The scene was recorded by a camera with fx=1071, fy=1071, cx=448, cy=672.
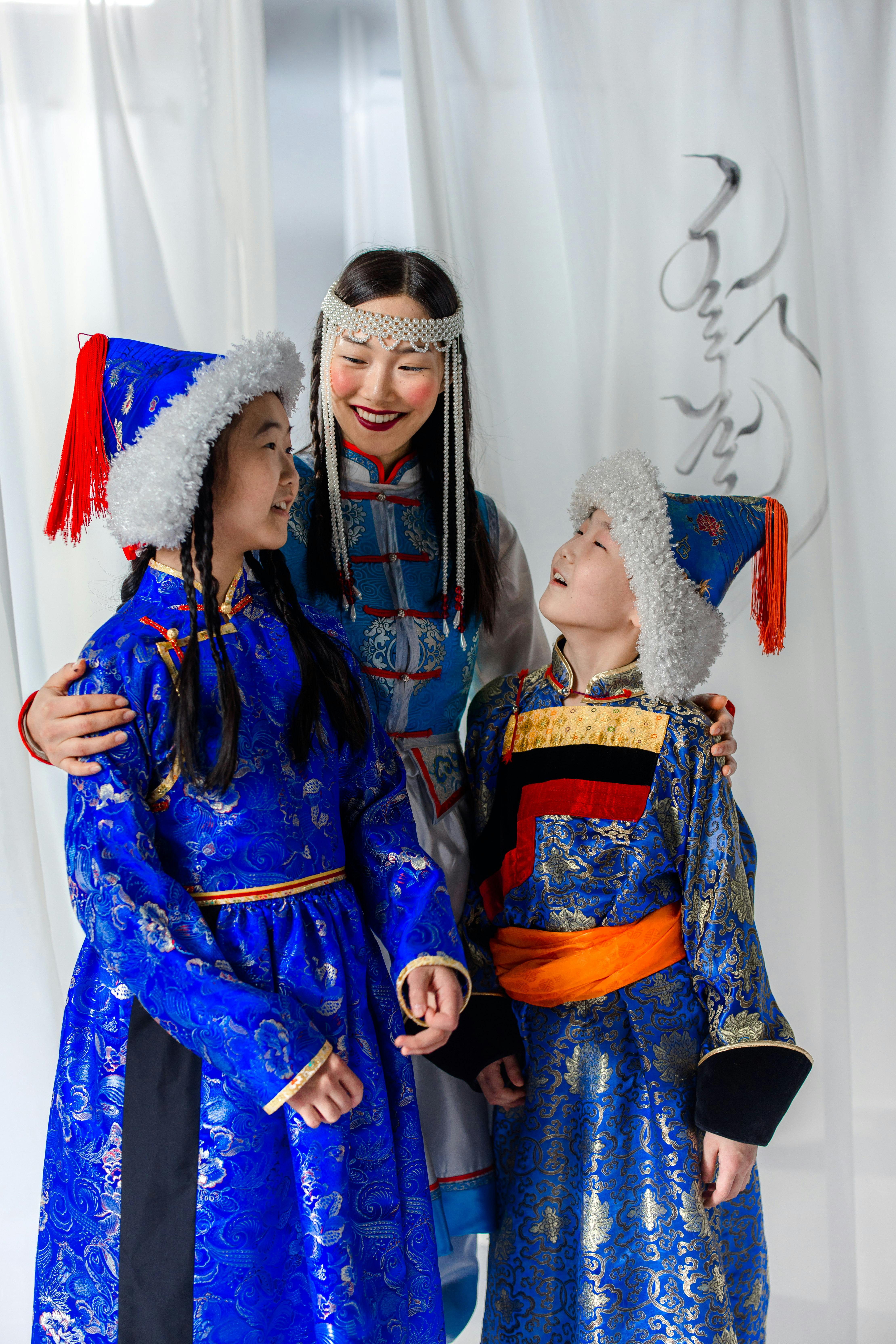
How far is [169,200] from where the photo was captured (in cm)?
167

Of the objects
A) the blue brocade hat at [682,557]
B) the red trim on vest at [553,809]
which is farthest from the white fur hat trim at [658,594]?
the red trim on vest at [553,809]

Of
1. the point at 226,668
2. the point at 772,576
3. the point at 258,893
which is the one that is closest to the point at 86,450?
the point at 226,668

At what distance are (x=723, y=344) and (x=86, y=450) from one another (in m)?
1.20

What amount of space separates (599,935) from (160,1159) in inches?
21.8

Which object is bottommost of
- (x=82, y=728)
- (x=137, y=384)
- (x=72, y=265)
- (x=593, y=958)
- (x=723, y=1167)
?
(x=723, y=1167)

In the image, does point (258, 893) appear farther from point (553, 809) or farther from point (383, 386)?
point (383, 386)

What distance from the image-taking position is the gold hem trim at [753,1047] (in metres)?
1.24

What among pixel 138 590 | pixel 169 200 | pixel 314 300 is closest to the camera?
pixel 138 590

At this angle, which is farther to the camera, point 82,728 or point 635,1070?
point 635,1070

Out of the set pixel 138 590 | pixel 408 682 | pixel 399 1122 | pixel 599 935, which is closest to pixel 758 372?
pixel 408 682

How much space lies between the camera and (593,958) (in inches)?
50.4

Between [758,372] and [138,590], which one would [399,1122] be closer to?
[138,590]

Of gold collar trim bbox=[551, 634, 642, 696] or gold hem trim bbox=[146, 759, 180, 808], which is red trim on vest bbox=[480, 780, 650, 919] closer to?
gold collar trim bbox=[551, 634, 642, 696]

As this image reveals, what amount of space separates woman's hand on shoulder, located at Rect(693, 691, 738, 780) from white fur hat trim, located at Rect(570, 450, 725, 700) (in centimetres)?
5
